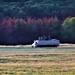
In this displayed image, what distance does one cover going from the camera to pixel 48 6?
105m

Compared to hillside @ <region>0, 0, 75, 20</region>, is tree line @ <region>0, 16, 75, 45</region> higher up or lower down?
lower down

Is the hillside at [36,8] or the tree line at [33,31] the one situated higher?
the hillside at [36,8]

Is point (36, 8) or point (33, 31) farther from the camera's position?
point (36, 8)

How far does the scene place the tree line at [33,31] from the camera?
217 feet

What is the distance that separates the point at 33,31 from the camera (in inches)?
2795

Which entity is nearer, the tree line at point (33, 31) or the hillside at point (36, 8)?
the tree line at point (33, 31)

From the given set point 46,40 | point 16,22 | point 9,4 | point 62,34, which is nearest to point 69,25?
point 62,34

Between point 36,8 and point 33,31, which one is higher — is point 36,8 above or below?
above

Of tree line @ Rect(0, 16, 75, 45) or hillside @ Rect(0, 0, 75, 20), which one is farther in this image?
hillside @ Rect(0, 0, 75, 20)

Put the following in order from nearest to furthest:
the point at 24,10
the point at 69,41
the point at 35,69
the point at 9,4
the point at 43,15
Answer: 1. the point at 35,69
2. the point at 69,41
3. the point at 43,15
4. the point at 24,10
5. the point at 9,4

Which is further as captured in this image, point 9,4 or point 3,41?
point 9,4

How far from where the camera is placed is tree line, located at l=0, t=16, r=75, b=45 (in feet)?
217

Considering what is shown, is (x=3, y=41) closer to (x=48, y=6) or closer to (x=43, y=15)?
(x=43, y=15)

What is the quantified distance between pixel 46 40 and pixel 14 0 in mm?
65533
